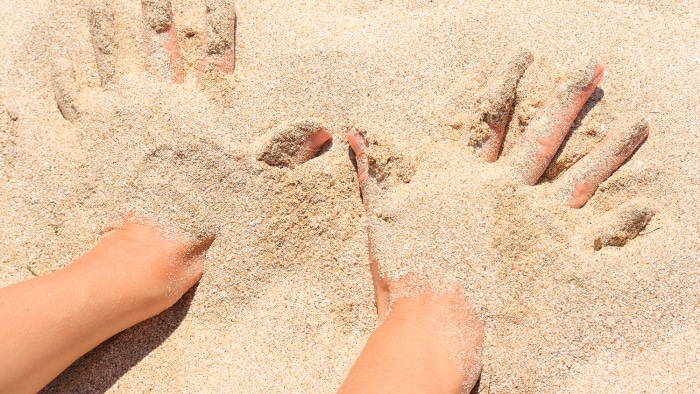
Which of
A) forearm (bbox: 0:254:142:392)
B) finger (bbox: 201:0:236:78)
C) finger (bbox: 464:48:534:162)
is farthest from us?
finger (bbox: 201:0:236:78)

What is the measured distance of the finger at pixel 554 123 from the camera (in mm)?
1753

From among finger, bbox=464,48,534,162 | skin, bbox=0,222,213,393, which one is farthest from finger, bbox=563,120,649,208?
skin, bbox=0,222,213,393

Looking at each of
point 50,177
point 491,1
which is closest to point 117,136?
point 50,177

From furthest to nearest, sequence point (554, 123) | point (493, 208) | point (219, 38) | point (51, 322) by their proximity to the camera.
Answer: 1. point (219, 38)
2. point (554, 123)
3. point (493, 208)
4. point (51, 322)

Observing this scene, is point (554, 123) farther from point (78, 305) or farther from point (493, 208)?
point (78, 305)

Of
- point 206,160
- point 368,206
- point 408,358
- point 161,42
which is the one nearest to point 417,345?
point 408,358

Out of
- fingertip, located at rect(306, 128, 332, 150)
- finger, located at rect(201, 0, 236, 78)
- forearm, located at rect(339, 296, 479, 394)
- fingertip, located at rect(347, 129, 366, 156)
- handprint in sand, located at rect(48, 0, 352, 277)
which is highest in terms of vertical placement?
finger, located at rect(201, 0, 236, 78)

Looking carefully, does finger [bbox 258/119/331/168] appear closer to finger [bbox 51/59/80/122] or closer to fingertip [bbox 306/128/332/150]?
fingertip [bbox 306/128/332/150]

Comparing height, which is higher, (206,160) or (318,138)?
(318,138)

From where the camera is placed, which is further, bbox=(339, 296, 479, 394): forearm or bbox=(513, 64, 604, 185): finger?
bbox=(513, 64, 604, 185): finger

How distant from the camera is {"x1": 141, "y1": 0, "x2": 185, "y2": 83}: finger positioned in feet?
6.20

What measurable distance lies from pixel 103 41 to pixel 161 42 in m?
0.21

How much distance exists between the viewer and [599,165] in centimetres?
176

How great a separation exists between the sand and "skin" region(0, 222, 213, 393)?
3.6 inches
